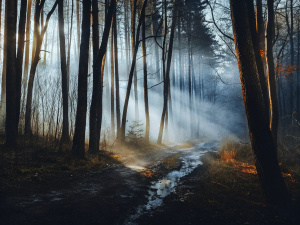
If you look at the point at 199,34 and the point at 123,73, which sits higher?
the point at 199,34

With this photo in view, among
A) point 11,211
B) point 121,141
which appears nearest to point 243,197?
point 11,211

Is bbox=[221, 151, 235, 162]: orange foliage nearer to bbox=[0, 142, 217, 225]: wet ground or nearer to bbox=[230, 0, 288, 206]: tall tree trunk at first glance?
bbox=[0, 142, 217, 225]: wet ground

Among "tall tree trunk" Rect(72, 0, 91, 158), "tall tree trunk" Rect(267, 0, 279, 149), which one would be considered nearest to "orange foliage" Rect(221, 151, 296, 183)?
"tall tree trunk" Rect(267, 0, 279, 149)

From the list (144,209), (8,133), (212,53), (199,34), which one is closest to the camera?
(144,209)

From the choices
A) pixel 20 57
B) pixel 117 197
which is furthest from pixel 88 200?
pixel 20 57

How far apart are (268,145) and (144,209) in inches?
103

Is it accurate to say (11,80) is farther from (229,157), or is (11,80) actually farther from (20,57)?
(229,157)

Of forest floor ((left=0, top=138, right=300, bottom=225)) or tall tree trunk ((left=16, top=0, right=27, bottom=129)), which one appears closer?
forest floor ((left=0, top=138, right=300, bottom=225))

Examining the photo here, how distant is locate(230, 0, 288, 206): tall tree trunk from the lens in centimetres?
359

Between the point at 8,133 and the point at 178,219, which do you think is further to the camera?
the point at 8,133

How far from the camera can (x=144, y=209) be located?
3.45m

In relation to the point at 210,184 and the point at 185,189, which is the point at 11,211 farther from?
→ the point at 210,184

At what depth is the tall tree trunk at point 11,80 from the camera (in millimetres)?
6605

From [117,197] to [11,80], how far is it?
5.90m
